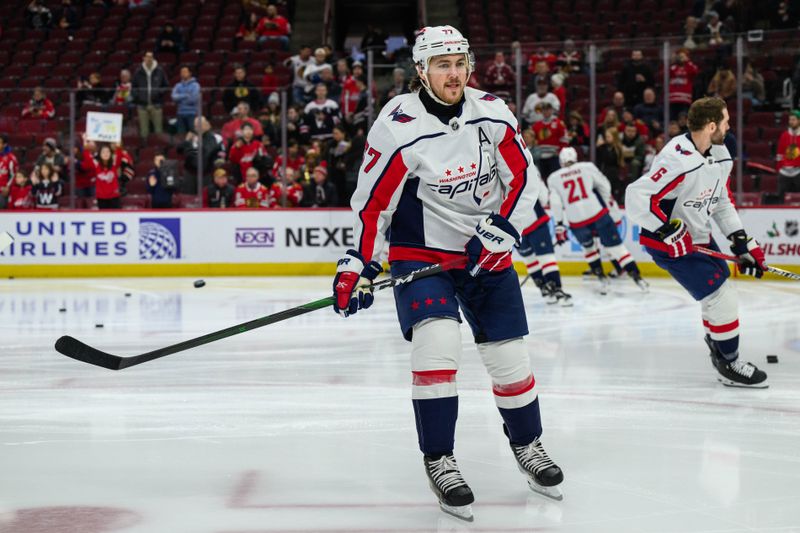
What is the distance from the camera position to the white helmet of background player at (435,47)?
3350mm

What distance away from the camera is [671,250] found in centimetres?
534

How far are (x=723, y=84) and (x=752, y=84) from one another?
0.92 feet

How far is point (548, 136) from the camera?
482 inches

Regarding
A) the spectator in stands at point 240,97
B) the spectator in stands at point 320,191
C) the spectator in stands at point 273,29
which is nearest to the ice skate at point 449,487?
the spectator in stands at point 320,191

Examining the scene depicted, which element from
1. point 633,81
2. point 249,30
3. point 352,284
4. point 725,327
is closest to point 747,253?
point 725,327

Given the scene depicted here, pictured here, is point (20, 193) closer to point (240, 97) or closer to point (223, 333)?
point (240, 97)

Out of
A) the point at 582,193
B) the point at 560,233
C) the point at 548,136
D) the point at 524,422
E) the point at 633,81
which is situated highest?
the point at 633,81

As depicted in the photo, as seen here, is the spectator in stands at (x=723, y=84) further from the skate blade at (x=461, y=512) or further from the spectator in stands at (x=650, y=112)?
the skate blade at (x=461, y=512)


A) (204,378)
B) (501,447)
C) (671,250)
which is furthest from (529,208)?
(204,378)

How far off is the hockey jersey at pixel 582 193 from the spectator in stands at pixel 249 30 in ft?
23.4

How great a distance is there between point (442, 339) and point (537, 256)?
20.1ft

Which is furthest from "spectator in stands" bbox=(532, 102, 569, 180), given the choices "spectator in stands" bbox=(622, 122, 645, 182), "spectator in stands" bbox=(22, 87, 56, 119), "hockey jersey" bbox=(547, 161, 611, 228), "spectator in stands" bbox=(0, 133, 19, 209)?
"spectator in stands" bbox=(0, 133, 19, 209)

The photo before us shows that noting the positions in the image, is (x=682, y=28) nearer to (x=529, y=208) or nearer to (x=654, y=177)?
(x=654, y=177)

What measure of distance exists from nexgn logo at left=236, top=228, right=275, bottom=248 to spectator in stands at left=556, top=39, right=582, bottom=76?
3.55 metres
